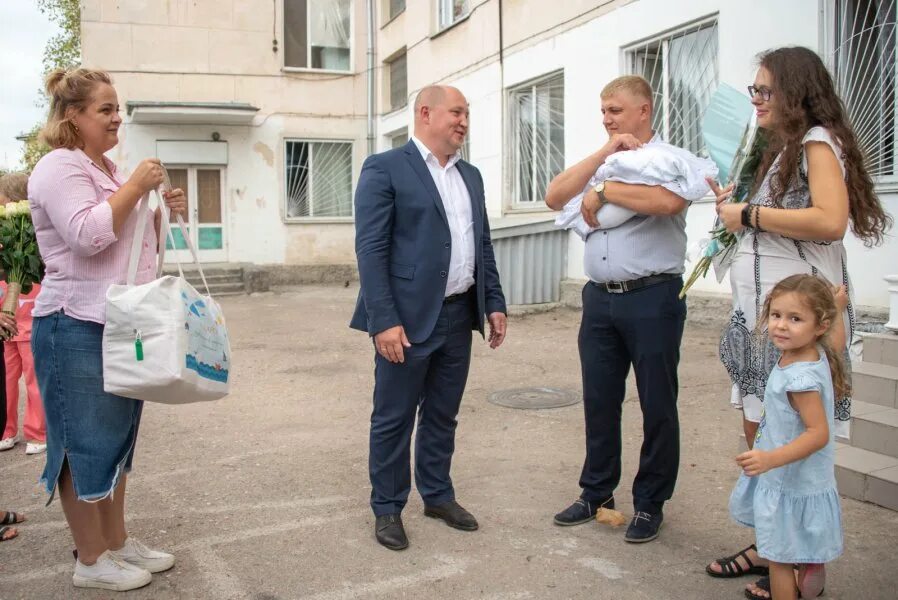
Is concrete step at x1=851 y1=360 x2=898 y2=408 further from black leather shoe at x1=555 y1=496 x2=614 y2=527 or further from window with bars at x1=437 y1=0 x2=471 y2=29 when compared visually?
window with bars at x1=437 y1=0 x2=471 y2=29

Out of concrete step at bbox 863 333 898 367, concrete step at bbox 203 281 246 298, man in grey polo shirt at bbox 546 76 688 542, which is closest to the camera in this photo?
man in grey polo shirt at bbox 546 76 688 542

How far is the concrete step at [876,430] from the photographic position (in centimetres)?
403

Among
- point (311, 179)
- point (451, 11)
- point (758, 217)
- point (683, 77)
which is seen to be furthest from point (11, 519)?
point (311, 179)


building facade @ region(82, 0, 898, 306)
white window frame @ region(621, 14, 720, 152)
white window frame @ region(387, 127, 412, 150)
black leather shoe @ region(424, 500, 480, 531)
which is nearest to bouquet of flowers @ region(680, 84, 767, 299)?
black leather shoe @ region(424, 500, 480, 531)

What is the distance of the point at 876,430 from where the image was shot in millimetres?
4102

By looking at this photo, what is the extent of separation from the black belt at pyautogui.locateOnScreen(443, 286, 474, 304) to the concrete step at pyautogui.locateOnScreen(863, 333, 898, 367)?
2.78 meters

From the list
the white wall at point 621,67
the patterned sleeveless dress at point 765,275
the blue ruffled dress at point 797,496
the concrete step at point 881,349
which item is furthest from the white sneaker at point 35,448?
the concrete step at point 881,349

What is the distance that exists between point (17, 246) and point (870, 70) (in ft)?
21.1

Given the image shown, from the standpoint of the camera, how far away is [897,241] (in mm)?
6199

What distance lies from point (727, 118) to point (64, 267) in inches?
98.8

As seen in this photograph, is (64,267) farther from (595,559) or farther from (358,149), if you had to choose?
(358,149)

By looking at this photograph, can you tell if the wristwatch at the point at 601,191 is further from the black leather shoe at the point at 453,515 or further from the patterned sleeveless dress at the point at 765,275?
the black leather shoe at the point at 453,515

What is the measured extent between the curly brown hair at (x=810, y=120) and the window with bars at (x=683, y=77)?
5918 mm

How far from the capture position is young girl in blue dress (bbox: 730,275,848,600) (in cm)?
254
